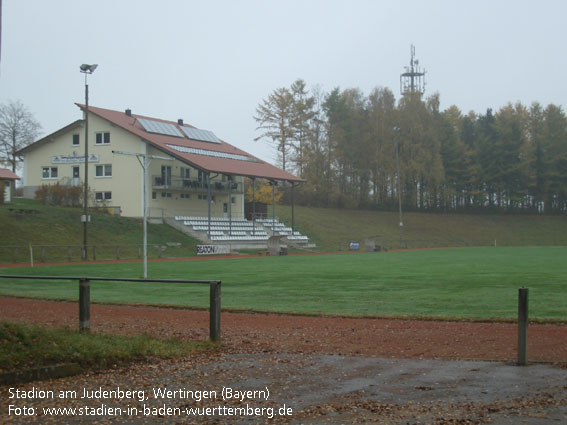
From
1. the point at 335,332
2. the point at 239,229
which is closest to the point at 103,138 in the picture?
the point at 239,229

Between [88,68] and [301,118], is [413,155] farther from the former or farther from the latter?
[88,68]

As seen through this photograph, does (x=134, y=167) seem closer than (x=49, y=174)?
Yes

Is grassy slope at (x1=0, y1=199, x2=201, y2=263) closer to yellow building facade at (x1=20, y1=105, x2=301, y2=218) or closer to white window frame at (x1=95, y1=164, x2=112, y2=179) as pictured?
yellow building facade at (x1=20, y1=105, x2=301, y2=218)

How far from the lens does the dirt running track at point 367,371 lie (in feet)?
20.3

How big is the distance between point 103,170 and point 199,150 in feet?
29.7

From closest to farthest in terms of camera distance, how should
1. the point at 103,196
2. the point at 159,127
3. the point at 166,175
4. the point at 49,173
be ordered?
the point at 166,175 → the point at 103,196 → the point at 49,173 → the point at 159,127

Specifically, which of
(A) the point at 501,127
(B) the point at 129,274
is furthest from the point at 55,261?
(A) the point at 501,127

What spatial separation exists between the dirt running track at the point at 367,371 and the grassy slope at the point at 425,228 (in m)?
49.8

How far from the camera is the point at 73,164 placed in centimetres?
6175

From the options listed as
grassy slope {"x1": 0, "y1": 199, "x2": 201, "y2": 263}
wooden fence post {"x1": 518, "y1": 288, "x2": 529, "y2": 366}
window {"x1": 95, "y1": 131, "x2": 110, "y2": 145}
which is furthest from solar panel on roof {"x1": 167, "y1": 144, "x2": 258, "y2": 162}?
wooden fence post {"x1": 518, "y1": 288, "x2": 529, "y2": 366}

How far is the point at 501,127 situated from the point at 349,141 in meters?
25.6

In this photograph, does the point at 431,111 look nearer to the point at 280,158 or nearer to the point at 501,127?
the point at 501,127

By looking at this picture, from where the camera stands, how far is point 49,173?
207 feet

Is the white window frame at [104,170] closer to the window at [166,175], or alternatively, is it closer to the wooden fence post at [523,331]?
the window at [166,175]
